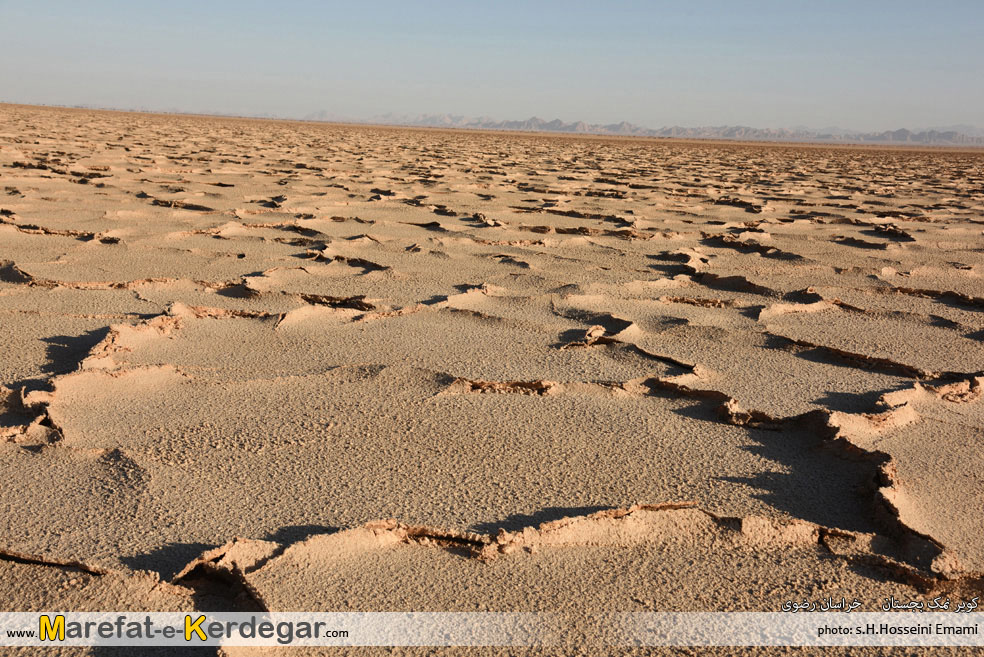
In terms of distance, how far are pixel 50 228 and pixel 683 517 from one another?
3289 millimetres

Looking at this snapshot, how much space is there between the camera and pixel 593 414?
1.72 m

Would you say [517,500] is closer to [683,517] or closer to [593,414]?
[683,517]

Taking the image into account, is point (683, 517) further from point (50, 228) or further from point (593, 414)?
point (50, 228)

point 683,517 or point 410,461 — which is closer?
point 683,517

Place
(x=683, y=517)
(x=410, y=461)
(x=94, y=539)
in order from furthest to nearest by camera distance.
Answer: (x=410, y=461)
(x=683, y=517)
(x=94, y=539)

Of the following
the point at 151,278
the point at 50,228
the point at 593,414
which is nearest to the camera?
the point at 593,414

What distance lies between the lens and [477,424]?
165cm

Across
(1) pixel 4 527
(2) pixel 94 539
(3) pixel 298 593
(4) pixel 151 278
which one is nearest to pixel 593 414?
(3) pixel 298 593

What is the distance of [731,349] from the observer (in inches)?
86.6

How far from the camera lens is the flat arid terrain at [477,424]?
114 cm

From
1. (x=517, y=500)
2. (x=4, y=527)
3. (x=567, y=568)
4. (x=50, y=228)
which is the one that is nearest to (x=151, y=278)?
(x=50, y=228)

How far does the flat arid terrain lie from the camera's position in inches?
44.8

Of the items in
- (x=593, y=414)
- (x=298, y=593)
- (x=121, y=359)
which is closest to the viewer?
(x=298, y=593)

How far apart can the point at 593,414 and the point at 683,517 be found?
46cm
